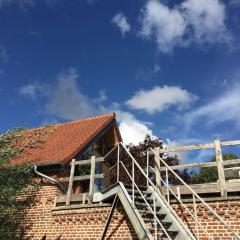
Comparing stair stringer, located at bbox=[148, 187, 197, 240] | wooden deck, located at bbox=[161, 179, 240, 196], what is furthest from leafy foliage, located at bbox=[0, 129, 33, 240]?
wooden deck, located at bbox=[161, 179, 240, 196]

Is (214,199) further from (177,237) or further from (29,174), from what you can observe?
(29,174)

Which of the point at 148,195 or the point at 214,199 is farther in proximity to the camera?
the point at 148,195

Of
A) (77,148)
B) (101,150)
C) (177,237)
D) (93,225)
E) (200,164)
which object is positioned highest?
(101,150)

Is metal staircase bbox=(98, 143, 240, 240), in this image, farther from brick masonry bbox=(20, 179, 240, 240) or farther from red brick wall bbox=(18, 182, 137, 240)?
red brick wall bbox=(18, 182, 137, 240)

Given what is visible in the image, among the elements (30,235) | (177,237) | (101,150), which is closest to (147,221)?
(177,237)

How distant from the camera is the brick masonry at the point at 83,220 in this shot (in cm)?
880

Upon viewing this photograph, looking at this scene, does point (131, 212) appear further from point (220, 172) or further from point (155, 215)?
point (220, 172)

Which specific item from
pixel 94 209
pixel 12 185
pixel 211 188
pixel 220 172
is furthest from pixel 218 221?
pixel 12 185

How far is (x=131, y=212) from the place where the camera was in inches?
355

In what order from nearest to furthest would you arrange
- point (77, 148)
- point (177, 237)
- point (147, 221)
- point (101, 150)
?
1. point (177, 237)
2. point (147, 221)
3. point (77, 148)
4. point (101, 150)

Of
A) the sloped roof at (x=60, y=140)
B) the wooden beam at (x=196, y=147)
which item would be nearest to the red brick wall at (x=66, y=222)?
the sloped roof at (x=60, y=140)

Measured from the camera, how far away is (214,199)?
29.5 feet

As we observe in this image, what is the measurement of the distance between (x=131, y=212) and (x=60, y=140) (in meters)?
8.20

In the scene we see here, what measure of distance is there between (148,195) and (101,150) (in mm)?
8586
